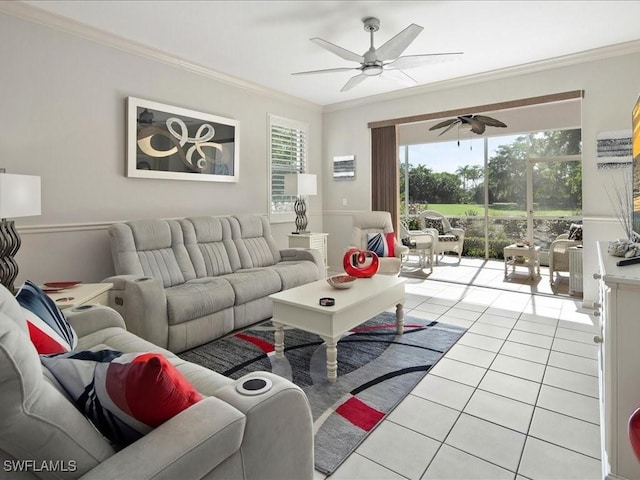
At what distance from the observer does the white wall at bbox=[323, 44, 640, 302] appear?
3855 millimetres

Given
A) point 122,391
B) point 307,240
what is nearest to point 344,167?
point 307,240

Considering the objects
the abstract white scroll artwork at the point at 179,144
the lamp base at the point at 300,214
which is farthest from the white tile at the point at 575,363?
the abstract white scroll artwork at the point at 179,144

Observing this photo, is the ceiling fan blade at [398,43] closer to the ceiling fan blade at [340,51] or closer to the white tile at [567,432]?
the ceiling fan blade at [340,51]

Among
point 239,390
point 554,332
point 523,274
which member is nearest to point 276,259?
point 554,332

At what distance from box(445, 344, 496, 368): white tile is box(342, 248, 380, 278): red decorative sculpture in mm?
926

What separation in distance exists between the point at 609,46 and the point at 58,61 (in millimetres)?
5302

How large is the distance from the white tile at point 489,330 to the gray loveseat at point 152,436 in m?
2.52

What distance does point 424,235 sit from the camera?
6.24 metres

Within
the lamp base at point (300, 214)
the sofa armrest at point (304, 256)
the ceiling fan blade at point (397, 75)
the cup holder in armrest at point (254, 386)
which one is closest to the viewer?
the cup holder in armrest at point (254, 386)

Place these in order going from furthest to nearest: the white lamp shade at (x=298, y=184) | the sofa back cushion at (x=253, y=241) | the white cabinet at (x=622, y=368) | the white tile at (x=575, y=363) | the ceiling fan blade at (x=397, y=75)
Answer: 1. the white lamp shade at (x=298, y=184)
2. the sofa back cushion at (x=253, y=241)
3. the ceiling fan blade at (x=397, y=75)
4. the white tile at (x=575, y=363)
5. the white cabinet at (x=622, y=368)

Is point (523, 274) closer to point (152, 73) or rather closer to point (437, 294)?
point (437, 294)

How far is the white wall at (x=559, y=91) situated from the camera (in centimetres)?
386

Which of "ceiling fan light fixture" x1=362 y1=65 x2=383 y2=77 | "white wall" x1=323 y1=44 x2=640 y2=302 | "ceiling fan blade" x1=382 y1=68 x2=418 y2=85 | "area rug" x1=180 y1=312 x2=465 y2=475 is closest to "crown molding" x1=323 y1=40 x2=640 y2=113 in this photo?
"white wall" x1=323 y1=44 x2=640 y2=302

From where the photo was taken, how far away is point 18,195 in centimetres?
220
